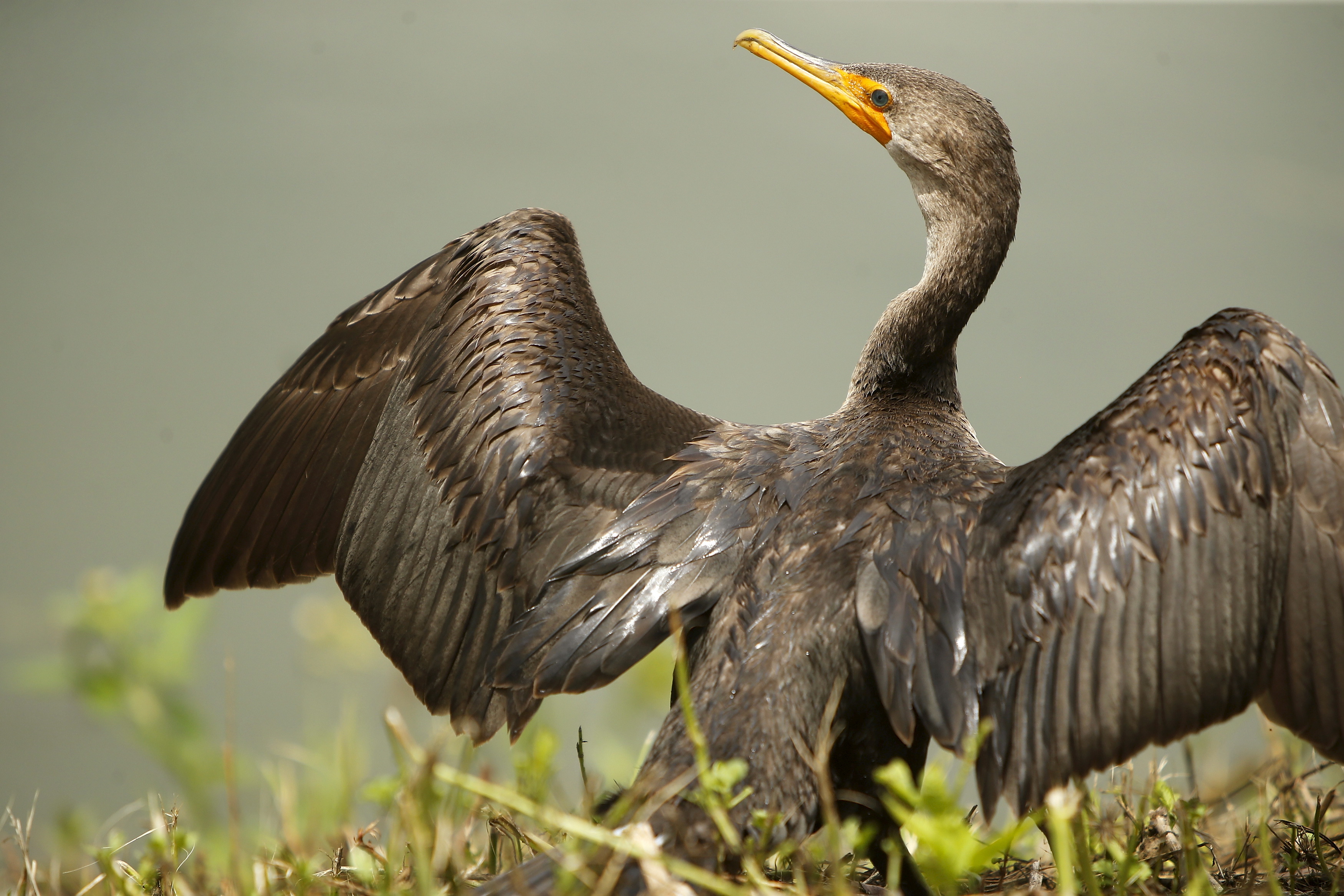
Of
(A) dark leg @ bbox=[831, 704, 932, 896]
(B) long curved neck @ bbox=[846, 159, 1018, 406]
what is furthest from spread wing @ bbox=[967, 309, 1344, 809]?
(B) long curved neck @ bbox=[846, 159, 1018, 406]

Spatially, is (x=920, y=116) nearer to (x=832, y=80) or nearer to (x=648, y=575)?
(x=832, y=80)

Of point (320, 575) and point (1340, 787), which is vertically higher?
point (320, 575)

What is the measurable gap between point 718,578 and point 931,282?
3.80ft

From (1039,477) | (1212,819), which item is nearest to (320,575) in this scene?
(1039,477)

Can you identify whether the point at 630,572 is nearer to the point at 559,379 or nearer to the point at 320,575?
the point at 559,379

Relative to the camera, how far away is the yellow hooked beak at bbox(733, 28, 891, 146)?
3139mm

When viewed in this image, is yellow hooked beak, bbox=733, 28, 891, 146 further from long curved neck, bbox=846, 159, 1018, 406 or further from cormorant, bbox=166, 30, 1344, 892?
long curved neck, bbox=846, 159, 1018, 406

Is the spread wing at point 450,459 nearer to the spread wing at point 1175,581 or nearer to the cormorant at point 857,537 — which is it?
the cormorant at point 857,537

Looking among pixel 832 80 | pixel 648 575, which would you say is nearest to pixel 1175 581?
pixel 648 575

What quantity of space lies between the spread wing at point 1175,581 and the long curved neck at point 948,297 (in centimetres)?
83

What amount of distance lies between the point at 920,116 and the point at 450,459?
1595 millimetres

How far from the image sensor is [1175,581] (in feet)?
6.47

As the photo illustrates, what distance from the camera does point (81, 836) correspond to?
10.2ft

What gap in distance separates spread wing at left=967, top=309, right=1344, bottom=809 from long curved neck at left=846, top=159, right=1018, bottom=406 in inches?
32.5
